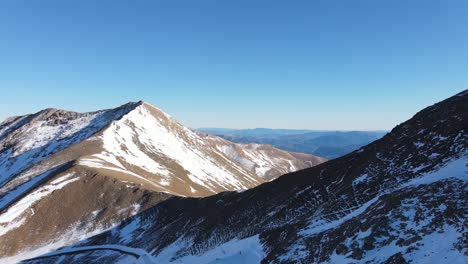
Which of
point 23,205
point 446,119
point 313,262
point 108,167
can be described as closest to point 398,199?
point 313,262

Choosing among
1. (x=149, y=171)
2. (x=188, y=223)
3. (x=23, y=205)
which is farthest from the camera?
(x=149, y=171)

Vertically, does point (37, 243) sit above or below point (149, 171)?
below

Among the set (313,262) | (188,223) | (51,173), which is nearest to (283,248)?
(313,262)

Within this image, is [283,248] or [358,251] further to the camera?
[283,248]

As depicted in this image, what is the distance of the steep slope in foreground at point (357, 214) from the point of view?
71.4ft

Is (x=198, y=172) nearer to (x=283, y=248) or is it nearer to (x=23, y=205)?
(x=23, y=205)

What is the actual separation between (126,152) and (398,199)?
155561mm

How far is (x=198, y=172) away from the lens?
655 ft

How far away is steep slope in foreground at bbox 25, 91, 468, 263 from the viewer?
21.8 m

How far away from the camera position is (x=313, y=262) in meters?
25.2

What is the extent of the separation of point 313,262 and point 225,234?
2647 centimetres

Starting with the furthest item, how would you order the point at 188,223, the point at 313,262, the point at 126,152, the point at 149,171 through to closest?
the point at 126,152 < the point at 149,171 < the point at 188,223 < the point at 313,262

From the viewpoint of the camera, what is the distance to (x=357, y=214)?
2902 centimetres

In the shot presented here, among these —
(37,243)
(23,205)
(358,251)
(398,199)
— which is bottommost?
(37,243)
